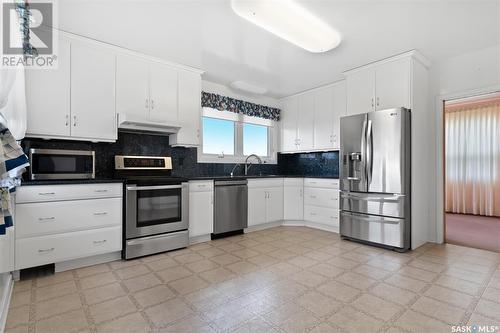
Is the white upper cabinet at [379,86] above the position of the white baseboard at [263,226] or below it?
above

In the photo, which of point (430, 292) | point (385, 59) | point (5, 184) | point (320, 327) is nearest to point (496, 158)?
point (385, 59)

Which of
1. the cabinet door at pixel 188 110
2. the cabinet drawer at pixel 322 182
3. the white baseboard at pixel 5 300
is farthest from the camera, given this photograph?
the cabinet drawer at pixel 322 182

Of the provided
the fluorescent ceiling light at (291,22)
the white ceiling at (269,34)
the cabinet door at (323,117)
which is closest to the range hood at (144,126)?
the white ceiling at (269,34)

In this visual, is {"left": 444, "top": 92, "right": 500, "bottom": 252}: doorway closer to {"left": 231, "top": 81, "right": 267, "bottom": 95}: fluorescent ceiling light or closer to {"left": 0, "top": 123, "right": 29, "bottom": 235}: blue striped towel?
{"left": 231, "top": 81, "right": 267, "bottom": 95}: fluorescent ceiling light

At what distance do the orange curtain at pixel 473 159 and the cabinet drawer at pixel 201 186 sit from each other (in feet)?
18.6

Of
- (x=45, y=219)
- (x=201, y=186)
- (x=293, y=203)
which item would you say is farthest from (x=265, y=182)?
(x=45, y=219)

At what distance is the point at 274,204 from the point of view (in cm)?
441

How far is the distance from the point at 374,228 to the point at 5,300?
3666 millimetres

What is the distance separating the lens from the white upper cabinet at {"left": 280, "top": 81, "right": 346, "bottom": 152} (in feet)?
14.2

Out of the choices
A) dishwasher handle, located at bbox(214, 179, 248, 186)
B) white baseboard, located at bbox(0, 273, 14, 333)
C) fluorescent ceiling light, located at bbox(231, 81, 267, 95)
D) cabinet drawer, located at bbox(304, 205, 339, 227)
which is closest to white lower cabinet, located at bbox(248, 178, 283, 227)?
dishwasher handle, located at bbox(214, 179, 248, 186)

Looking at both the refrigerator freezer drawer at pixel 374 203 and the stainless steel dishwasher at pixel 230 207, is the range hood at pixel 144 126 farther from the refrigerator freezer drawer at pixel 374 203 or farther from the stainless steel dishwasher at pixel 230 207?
the refrigerator freezer drawer at pixel 374 203

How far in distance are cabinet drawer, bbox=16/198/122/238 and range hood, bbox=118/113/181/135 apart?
92 centimetres

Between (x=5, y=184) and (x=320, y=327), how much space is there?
2125mm

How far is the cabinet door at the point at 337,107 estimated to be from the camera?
4219mm
